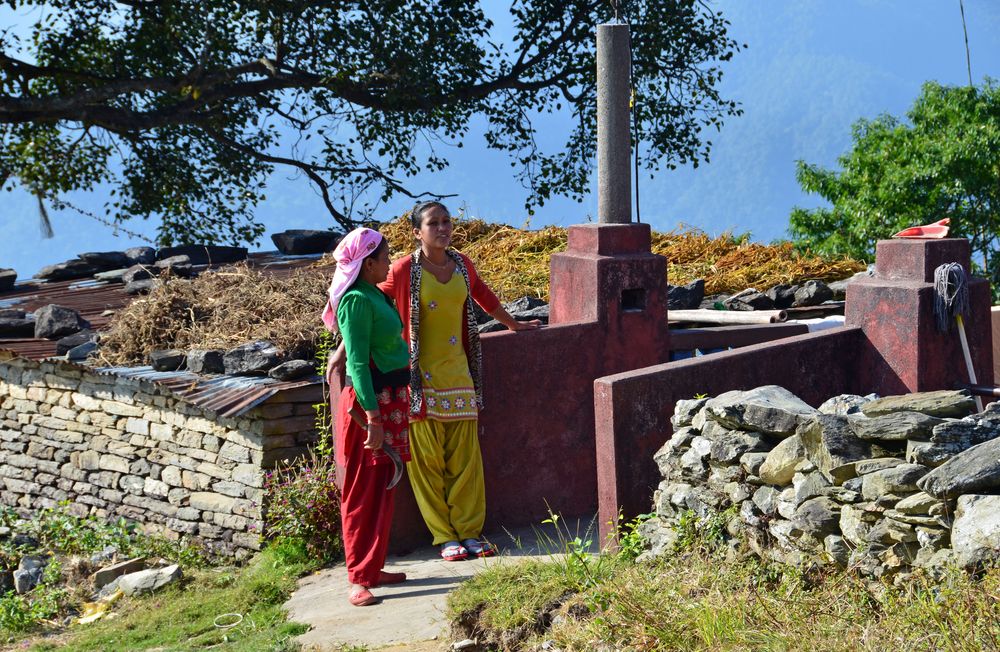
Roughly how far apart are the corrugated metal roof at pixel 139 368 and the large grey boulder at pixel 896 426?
4.05 meters

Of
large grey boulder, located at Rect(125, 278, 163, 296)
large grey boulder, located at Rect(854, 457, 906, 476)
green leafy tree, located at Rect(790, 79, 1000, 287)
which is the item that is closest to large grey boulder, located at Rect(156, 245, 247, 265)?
large grey boulder, located at Rect(125, 278, 163, 296)

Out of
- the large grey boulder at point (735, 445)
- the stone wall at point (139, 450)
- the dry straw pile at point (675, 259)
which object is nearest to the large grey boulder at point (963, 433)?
the large grey boulder at point (735, 445)

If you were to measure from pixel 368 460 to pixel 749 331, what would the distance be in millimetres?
3374

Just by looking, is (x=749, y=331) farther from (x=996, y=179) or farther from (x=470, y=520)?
(x=996, y=179)

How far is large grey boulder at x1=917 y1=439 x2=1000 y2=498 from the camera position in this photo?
3.96 m

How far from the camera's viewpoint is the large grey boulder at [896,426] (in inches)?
171

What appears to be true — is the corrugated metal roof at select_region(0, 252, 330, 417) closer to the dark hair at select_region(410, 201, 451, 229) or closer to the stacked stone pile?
the dark hair at select_region(410, 201, 451, 229)

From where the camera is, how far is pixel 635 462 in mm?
5551

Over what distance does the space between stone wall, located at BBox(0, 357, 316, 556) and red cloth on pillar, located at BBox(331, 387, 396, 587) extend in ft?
6.68

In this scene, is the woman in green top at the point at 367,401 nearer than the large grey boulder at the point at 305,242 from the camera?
Yes

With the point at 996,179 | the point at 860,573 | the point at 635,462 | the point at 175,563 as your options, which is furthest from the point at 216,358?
the point at 996,179

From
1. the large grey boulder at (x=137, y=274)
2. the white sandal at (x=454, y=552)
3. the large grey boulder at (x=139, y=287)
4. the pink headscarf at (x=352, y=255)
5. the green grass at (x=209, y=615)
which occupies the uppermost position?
the large grey boulder at (x=137, y=274)

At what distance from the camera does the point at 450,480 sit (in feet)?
20.3

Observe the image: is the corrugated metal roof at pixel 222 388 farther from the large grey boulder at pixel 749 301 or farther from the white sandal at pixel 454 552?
the large grey boulder at pixel 749 301
